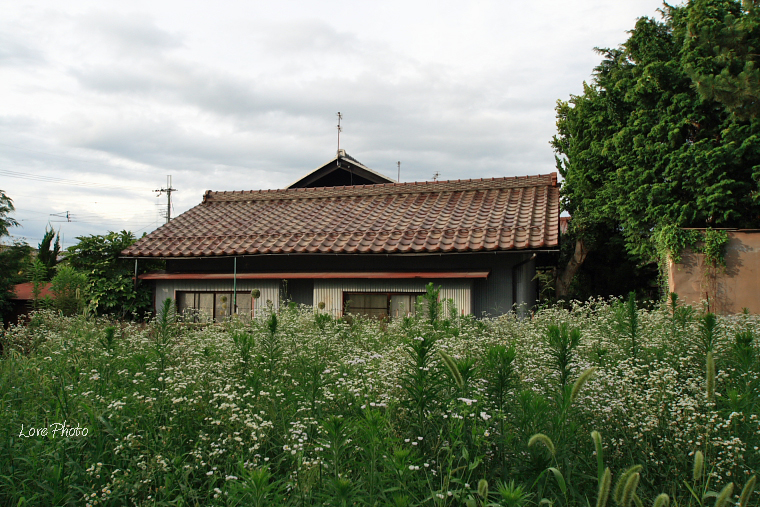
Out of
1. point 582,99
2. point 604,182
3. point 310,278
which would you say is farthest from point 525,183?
point 310,278

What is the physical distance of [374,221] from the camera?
1223cm

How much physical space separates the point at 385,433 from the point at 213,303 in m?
9.63

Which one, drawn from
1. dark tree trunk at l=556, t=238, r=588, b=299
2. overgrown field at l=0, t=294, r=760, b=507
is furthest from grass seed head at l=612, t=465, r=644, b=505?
dark tree trunk at l=556, t=238, r=588, b=299

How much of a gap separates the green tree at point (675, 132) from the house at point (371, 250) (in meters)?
2.26

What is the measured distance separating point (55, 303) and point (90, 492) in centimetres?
950

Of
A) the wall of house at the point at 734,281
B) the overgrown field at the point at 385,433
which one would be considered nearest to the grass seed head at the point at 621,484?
the overgrown field at the point at 385,433

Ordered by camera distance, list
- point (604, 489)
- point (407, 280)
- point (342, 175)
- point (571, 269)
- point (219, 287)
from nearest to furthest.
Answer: point (604, 489)
point (407, 280)
point (219, 287)
point (571, 269)
point (342, 175)

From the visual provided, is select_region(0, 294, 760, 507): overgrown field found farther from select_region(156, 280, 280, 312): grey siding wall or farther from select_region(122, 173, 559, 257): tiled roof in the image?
select_region(156, 280, 280, 312): grey siding wall

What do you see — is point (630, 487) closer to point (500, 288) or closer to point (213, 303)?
point (500, 288)

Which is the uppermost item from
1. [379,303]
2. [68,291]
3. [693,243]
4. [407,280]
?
[693,243]

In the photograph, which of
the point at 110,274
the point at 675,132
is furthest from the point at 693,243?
the point at 110,274

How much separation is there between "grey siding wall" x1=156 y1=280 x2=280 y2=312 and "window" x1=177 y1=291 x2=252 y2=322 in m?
0.12

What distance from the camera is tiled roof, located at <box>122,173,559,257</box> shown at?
10297 millimetres

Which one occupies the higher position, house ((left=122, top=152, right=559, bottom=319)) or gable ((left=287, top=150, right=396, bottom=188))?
gable ((left=287, top=150, right=396, bottom=188))
